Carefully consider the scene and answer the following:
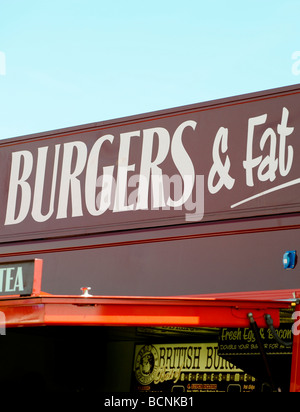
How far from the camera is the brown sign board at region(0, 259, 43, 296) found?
6.09 m

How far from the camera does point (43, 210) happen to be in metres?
10.4

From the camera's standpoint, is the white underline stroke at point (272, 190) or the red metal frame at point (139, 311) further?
the white underline stroke at point (272, 190)

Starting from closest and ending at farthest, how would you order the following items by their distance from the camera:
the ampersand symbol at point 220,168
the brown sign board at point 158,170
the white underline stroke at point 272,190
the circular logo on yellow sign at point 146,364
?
the white underline stroke at point 272,190 < the brown sign board at point 158,170 < the ampersand symbol at point 220,168 < the circular logo on yellow sign at point 146,364

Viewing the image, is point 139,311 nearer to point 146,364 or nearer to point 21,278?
point 21,278

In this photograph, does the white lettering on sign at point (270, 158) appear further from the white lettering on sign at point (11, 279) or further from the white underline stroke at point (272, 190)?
the white lettering on sign at point (11, 279)

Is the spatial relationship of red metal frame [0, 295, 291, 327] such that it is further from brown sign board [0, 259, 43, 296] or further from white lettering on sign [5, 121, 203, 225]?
white lettering on sign [5, 121, 203, 225]

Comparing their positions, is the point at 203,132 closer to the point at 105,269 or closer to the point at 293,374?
the point at 105,269

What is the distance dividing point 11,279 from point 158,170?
12.4ft

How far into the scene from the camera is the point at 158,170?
9.54 meters

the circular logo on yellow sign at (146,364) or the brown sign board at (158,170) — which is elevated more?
the brown sign board at (158,170)

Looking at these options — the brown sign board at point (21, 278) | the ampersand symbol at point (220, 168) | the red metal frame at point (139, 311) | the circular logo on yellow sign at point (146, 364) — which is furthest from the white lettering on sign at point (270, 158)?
the brown sign board at point (21, 278)

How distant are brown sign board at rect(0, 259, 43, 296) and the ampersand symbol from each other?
3.49m

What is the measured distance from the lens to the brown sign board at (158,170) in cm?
873

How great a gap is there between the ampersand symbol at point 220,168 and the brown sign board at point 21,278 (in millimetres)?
3494
